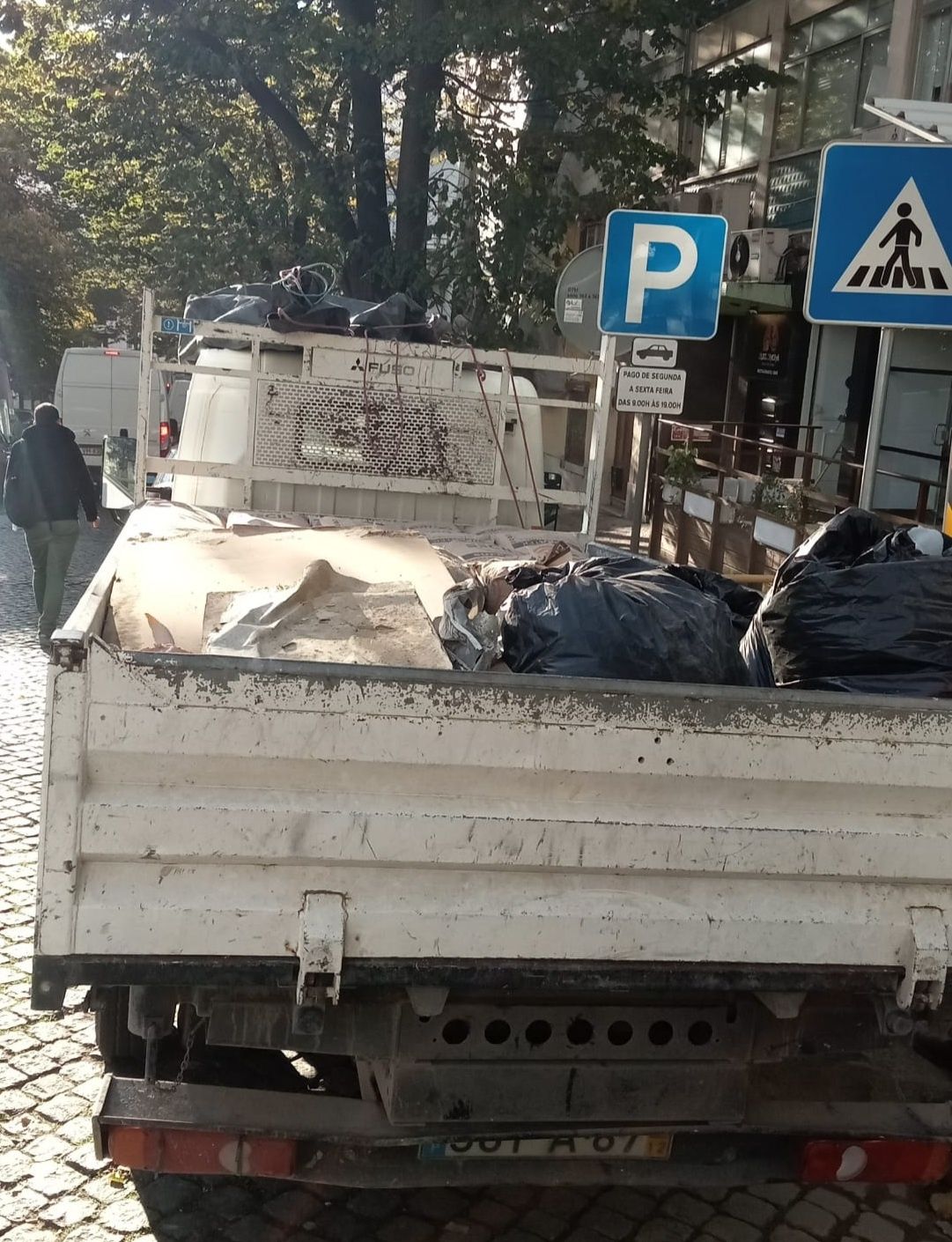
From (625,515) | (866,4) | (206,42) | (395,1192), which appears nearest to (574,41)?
(866,4)

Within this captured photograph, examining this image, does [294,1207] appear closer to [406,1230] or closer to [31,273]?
[406,1230]

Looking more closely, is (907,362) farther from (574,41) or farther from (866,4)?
(574,41)

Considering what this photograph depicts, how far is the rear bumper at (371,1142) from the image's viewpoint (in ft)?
9.21

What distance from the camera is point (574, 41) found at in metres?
15.4

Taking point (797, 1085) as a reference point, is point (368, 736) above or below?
above

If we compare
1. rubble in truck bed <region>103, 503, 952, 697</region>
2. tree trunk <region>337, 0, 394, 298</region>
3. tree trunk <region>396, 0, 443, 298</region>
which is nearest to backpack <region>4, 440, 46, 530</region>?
rubble in truck bed <region>103, 503, 952, 697</region>

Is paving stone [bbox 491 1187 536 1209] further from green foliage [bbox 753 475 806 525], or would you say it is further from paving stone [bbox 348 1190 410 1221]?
green foliage [bbox 753 475 806 525]

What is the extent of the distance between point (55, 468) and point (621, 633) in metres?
7.91

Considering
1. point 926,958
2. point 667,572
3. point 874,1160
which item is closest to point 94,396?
point 667,572

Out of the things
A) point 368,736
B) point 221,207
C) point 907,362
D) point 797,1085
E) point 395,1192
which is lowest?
A: point 395,1192

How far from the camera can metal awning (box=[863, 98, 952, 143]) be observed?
5.30 m

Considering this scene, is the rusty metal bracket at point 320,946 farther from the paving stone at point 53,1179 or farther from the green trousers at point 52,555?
the green trousers at point 52,555

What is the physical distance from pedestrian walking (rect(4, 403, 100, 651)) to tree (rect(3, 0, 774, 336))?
7.26m

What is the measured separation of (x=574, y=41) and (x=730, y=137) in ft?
14.9
